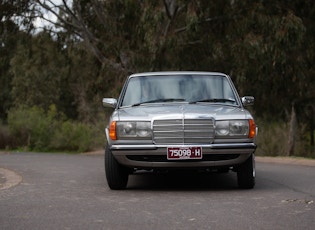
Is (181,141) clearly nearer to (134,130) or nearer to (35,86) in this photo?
A: (134,130)

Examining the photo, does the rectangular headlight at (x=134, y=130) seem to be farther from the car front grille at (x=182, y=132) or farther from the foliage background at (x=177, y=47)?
the foliage background at (x=177, y=47)

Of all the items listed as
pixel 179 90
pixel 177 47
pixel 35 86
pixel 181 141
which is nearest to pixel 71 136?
pixel 177 47

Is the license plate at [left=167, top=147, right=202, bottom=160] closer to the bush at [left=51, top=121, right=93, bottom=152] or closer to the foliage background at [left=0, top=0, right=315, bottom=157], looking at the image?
the foliage background at [left=0, top=0, right=315, bottom=157]

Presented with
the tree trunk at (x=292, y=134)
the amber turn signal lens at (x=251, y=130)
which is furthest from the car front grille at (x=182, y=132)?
the tree trunk at (x=292, y=134)

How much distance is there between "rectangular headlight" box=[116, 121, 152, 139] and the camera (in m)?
8.31

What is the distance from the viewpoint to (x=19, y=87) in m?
46.6

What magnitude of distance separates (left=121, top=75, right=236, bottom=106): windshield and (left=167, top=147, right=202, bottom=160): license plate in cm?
125

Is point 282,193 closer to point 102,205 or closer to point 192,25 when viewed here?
point 102,205

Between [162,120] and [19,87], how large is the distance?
130 ft

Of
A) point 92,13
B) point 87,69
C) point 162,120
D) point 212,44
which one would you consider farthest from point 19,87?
point 162,120

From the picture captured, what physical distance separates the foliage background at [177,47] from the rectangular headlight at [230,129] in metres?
11.8

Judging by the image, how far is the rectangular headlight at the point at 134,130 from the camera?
831 cm

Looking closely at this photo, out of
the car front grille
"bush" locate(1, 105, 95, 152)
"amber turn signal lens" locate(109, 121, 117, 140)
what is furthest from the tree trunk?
"amber turn signal lens" locate(109, 121, 117, 140)

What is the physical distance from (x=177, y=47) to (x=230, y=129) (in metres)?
13.2
